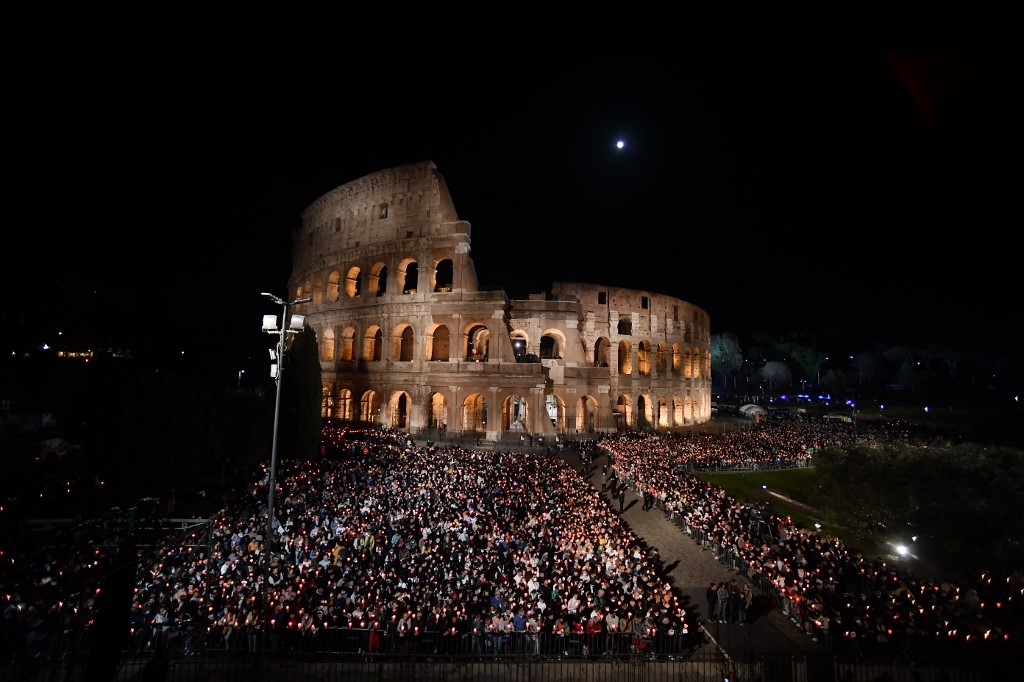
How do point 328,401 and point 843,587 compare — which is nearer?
point 843,587

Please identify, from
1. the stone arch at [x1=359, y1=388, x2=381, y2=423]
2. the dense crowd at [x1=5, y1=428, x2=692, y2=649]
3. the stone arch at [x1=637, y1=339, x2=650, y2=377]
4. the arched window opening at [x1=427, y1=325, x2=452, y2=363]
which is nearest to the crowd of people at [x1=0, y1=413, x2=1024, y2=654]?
the dense crowd at [x1=5, y1=428, x2=692, y2=649]

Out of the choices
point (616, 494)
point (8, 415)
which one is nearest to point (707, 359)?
point (616, 494)

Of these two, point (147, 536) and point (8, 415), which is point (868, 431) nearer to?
point (147, 536)

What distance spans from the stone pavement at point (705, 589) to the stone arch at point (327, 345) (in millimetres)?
28460

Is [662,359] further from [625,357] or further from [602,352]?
[602,352]

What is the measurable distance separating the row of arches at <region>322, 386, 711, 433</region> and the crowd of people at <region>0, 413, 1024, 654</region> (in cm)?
1429

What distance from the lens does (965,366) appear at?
86.9 meters

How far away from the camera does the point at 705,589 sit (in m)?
12.6

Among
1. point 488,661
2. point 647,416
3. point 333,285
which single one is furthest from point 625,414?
point 488,661

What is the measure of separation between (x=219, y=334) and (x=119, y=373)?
71.6 feet

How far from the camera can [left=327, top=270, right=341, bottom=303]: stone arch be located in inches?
1569

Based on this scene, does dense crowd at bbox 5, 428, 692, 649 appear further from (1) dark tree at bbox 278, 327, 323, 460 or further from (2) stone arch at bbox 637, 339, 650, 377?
(2) stone arch at bbox 637, 339, 650, 377

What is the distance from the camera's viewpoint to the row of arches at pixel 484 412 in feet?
A: 106

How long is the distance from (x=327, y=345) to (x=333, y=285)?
5.50 m
